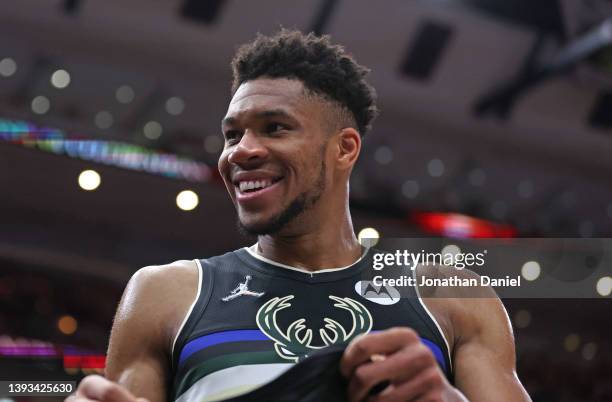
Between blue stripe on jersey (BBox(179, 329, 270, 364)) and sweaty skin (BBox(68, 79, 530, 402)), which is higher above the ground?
sweaty skin (BBox(68, 79, 530, 402))

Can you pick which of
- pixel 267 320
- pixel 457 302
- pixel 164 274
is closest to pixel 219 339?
pixel 267 320

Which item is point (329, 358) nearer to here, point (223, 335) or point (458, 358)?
point (223, 335)

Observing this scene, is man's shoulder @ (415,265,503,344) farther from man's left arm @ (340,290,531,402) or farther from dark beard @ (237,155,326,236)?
dark beard @ (237,155,326,236)

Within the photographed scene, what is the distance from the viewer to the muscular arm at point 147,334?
156 centimetres

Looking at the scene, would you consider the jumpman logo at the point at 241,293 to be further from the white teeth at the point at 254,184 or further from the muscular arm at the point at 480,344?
the muscular arm at the point at 480,344

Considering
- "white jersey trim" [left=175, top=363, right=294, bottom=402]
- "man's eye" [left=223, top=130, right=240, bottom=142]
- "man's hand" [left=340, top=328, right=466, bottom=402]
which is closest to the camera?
"man's hand" [left=340, top=328, right=466, bottom=402]

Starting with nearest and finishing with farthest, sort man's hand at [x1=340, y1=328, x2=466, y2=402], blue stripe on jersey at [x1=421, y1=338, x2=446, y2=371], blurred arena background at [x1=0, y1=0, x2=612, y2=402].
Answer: man's hand at [x1=340, y1=328, x2=466, y2=402], blue stripe on jersey at [x1=421, y1=338, x2=446, y2=371], blurred arena background at [x1=0, y1=0, x2=612, y2=402]

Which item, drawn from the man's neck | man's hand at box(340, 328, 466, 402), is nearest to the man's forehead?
the man's neck

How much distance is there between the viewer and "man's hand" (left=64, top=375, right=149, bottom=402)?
1.19 metres

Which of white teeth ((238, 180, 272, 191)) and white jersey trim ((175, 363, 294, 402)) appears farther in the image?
white teeth ((238, 180, 272, 191))

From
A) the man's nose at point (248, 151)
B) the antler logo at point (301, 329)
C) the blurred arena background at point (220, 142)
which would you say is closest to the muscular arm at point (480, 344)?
the antler logo at point (301, 329)

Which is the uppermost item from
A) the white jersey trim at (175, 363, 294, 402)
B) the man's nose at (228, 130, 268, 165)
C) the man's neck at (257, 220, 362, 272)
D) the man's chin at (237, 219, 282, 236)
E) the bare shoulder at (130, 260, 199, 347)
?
the man's nose at (228, 130, 268, 165)

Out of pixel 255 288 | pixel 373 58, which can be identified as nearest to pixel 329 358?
pixel 255 288

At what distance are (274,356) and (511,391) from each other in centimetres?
46
